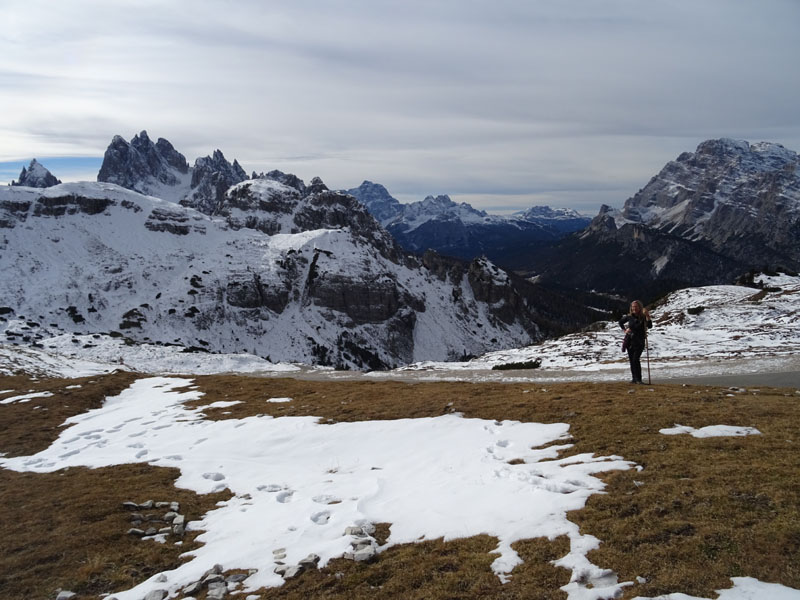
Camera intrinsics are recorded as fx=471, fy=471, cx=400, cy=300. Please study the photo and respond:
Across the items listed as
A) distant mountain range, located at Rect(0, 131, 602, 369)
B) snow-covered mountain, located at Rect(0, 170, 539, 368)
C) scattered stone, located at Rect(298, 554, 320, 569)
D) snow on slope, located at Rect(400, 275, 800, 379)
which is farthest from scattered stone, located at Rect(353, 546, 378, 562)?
distant mountain range, located at Rect(0, 131, 602, 369)

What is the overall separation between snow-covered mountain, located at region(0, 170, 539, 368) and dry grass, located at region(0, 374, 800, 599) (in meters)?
107

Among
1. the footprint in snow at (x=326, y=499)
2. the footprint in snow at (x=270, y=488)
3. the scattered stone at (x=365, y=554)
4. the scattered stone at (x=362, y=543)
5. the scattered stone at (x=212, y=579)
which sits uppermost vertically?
the scattered stone at (x=365, y=554)

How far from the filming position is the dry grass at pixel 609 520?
25.0 feet

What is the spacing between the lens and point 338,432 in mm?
18312

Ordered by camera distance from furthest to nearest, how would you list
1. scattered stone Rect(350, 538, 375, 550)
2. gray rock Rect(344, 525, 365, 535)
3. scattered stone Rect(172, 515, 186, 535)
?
scattered stone Rect(172, 515, 186, 535) < gray rock Rect(344, 525, 365, 535) < scattered stone Rect(350, 538, 375, 550)

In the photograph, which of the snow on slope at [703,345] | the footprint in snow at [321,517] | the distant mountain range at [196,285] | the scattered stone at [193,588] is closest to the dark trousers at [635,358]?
the snow on slope at [703,345]

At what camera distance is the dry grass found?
25.0 feet

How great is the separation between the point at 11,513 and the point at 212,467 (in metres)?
5.38

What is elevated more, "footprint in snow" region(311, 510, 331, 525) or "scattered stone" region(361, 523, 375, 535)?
"scattered stone" region(361, 523, 375, 535)

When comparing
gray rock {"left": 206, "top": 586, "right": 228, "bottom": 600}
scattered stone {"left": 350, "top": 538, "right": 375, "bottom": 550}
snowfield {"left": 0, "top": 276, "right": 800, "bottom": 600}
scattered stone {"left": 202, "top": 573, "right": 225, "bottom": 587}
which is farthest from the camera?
scattered stone {"left": 350, "top": 538, "right": 375, "bottom": 550}

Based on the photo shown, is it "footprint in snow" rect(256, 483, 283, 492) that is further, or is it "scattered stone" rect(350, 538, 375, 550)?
"footprint in snow" rect(256, 483, 283, 492)

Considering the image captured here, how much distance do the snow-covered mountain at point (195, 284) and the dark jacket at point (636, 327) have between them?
Answer: 113663 mm

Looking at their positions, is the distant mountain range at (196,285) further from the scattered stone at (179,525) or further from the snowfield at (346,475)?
the scattered stone at (179,525)

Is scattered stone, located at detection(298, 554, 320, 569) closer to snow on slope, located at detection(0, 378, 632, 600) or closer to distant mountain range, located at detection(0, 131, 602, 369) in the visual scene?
snow on slope, located at detection(0, 378, 632, 600)
